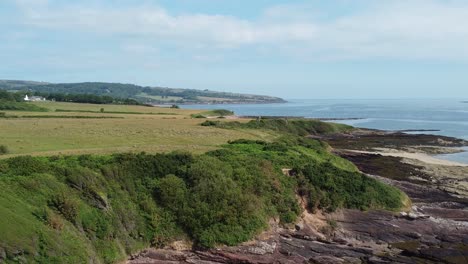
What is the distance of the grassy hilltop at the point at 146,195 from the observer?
20625 mm

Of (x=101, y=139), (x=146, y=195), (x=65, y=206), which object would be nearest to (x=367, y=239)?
(x=146, y=195)

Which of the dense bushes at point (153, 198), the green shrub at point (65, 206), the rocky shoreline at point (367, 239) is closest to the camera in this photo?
the dense bushes at point (153, 198)

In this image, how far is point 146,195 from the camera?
88.6 feet

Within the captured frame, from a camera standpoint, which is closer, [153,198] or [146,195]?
[146,195]

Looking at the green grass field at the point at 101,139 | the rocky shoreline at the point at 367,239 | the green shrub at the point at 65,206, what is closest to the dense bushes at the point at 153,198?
the green shrub at the point at 65,206

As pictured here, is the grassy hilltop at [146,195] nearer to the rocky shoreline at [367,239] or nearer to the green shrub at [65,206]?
the green shrub at [65,206]

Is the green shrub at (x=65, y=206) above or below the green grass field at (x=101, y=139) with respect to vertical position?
below

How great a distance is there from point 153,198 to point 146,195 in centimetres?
48

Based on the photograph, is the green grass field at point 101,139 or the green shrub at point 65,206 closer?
the green shrub at point 65,206

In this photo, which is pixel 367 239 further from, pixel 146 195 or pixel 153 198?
pixel 146 195

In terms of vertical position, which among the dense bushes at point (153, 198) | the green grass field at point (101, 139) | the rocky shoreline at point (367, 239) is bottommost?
the rocky shoreline at point (367, 239)

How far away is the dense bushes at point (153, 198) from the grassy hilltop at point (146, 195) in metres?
0.05

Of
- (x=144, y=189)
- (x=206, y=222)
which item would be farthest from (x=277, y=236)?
(x=144, y=189)

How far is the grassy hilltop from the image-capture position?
812 inches
